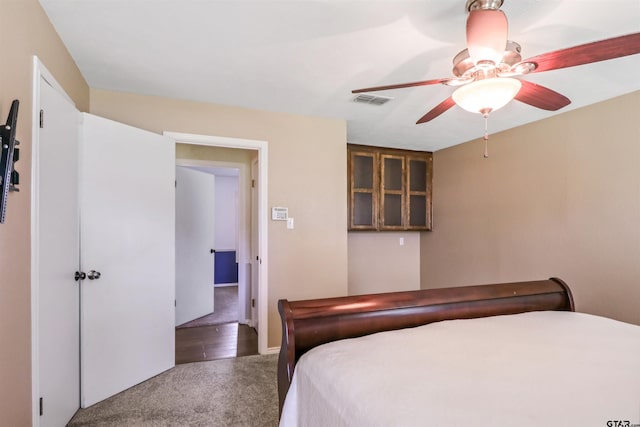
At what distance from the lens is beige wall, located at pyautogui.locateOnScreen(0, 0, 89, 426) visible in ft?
4.61

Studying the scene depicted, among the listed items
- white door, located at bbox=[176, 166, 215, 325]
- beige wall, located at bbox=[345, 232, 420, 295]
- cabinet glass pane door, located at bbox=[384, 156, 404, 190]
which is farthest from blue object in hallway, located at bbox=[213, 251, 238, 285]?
cabinet glass pane door, located at bbox=[384, 156, 404, 190]

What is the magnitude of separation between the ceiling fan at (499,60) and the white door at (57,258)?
2.15 meters

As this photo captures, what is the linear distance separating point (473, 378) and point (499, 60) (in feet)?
4.32

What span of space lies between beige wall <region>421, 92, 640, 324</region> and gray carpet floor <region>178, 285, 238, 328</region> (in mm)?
3049

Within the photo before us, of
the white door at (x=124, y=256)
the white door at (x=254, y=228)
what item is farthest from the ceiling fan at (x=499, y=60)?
the white door at (x=254, y=228)

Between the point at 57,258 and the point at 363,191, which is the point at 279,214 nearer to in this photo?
the point at 363,191

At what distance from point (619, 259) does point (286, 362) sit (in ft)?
9.37

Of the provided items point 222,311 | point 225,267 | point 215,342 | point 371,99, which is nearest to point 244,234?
point 215,342

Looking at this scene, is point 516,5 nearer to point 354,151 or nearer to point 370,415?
point 370,415

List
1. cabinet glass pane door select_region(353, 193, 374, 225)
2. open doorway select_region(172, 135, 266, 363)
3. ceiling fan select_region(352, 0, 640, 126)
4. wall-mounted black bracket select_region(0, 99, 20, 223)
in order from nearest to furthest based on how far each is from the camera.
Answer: wall-mounted black bracket select_region(0, 99, 20, 223) < ceiling fan select_region(352, 0, 640, 126) < open doorway select_region(172, 135, 266, 363) < cabinet glass pane door select_region(353, 193, 374, 225)

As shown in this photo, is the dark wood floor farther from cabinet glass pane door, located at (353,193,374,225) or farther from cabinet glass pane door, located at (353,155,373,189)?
cabinet glass pane door, located at (353,155,373,189)

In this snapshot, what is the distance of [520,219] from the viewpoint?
362 centimetres

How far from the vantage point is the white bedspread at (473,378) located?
982 millimetres

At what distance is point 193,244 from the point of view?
15.3 ft
